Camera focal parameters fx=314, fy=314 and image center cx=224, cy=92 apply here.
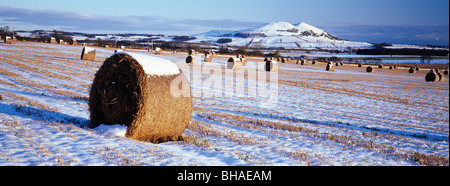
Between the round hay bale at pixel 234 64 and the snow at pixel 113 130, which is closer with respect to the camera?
the snow at pixel 113 130

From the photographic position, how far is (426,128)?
12.3 m

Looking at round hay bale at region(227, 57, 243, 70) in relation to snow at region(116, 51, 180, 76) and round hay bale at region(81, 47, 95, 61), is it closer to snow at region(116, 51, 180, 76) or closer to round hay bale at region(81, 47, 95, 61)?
round hay bale at region(81, 47, 95, 61)

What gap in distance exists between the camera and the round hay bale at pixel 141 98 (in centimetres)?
789

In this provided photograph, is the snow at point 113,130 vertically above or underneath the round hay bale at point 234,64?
underneath

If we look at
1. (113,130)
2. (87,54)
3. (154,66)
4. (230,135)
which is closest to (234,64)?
(87,54)

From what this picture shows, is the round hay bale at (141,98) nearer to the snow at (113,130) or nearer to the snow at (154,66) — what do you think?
the snow at (154,66)

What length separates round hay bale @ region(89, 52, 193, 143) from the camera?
789 centimetres

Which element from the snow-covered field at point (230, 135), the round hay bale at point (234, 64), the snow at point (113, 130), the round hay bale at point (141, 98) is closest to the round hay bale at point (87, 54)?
the round hay bale at point (234, 64)

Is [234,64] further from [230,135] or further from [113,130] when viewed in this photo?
[113,130]

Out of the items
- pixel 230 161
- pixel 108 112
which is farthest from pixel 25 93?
pixel 230 161

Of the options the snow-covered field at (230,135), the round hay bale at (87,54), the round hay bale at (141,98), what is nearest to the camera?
the snow-covered field at (230,135)

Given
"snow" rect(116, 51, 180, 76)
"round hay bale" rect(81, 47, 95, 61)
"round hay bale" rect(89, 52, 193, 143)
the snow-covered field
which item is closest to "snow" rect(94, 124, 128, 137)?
the snow-covered field
